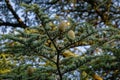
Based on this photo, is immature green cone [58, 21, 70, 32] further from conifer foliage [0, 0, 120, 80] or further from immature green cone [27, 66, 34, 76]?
immature green cone [27, 66, 34, 76]

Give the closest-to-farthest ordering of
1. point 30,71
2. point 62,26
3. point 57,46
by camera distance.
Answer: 1. point 62,26
2. point 57,46
3. point 30,71

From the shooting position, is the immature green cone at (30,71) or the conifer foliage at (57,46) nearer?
the conifer foliage at (57,46)

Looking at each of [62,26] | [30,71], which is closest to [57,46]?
[62,26]

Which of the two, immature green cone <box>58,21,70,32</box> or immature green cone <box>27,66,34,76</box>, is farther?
immature green cone <box>27,66,34,76</box>

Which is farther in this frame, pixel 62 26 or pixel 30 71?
pixel 30 71

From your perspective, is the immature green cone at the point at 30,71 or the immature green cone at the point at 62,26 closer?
the immature green cone at the point at 62,26

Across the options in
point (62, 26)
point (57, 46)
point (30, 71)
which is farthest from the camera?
point (30, 71)

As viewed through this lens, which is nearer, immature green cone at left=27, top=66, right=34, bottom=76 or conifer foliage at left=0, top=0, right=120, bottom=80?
conifer foliage at left=0, top=0, right=120, bottom=80

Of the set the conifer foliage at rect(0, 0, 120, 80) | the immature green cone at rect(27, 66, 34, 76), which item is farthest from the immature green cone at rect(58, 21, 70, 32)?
the immature green cone at rect(27, 66, 34, 76)

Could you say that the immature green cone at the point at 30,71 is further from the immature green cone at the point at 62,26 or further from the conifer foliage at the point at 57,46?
the immature green cone at the point at 62,26

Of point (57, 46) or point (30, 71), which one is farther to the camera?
point (30, 71)

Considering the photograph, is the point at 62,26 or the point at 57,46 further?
the point at 57,46

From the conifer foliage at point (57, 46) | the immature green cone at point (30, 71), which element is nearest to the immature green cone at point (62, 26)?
the conifer foliage at point (57, 46)

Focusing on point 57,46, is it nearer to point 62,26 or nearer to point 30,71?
point 62,26
